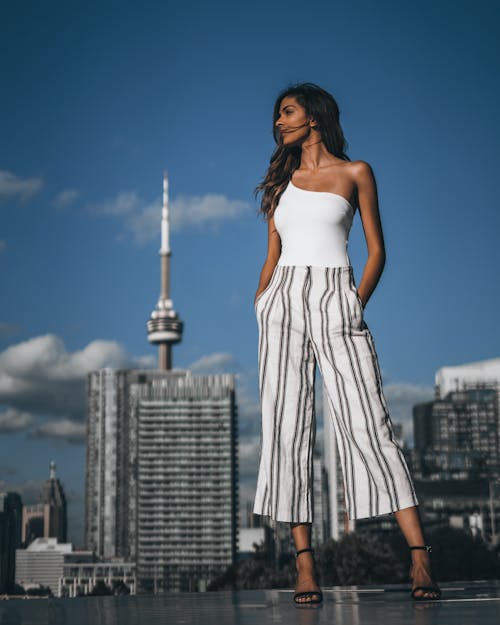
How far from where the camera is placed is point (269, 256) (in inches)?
161

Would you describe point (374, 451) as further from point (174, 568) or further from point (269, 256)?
point (174, 568)

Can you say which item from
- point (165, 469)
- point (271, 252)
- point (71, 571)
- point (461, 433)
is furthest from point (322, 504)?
point (271, 252)

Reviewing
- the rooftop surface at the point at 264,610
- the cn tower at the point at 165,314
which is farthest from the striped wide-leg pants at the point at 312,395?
the cn tower at the point at 165,314

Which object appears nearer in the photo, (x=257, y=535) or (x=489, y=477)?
(x=489, y=477)

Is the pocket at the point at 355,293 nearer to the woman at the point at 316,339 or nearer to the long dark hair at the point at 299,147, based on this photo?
the woman at the point at 316,339

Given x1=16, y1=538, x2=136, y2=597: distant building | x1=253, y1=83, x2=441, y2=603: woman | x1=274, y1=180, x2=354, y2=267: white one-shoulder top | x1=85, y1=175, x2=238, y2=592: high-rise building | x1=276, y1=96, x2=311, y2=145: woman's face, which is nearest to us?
x1=253, y1=83, x2=441, y2=603: woman

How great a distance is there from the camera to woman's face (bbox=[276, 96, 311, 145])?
404 centimetres

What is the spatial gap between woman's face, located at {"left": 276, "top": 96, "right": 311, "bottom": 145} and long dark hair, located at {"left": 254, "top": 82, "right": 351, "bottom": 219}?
28 mm

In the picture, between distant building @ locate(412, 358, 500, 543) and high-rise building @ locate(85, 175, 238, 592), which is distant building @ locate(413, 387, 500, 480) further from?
high-rise building @ locate(85, 175, 238, 592)

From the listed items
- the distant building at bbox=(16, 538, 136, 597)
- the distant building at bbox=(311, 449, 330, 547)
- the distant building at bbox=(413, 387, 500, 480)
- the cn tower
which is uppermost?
the cn tower

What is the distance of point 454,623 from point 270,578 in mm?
47892

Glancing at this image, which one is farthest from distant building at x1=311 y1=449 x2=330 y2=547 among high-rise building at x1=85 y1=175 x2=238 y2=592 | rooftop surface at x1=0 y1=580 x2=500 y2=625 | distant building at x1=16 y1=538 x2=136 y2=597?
rooftop surface at x1=0 y1=580 x2=500 y2=625

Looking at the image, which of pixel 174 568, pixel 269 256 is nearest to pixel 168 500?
pixel 174 568

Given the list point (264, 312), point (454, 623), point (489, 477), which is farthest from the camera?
point (489, 477)
